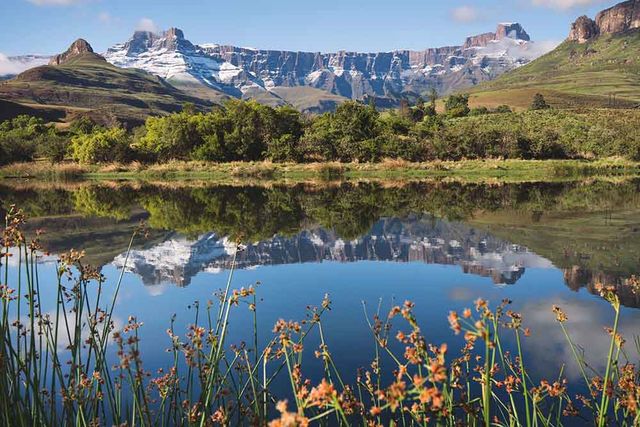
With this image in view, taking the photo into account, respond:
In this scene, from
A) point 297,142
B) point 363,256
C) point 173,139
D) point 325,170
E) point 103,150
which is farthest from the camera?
point 297,142

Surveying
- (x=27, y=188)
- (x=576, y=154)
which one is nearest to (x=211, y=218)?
(x=27, y=188)

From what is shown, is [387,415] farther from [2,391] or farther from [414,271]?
[414,271]

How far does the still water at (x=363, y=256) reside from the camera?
9297mm

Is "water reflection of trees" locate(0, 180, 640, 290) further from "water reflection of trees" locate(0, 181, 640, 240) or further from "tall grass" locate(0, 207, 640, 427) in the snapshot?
"tall grass" locate(0, 207, 640, 427)

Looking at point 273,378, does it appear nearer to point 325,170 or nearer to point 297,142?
point 325,170

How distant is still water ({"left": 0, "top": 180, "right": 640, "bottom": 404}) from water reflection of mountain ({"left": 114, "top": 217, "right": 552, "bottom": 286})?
0.06 m

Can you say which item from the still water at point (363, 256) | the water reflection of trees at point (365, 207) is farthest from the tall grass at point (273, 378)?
the water reflection of trees at point (365, 207)

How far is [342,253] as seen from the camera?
16516mm

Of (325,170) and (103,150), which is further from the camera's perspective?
(103,150)

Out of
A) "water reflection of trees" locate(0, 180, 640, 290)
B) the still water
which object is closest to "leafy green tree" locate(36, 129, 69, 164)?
"water reflection of trees" locate(0, 180, 640, 290)

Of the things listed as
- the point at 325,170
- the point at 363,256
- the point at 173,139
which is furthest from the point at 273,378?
the point at 173,139

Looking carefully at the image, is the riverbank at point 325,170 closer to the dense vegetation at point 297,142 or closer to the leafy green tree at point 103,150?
the leafy green tree at point 103,150

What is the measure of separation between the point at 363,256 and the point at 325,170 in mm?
34381

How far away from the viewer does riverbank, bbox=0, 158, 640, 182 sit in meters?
48.7
